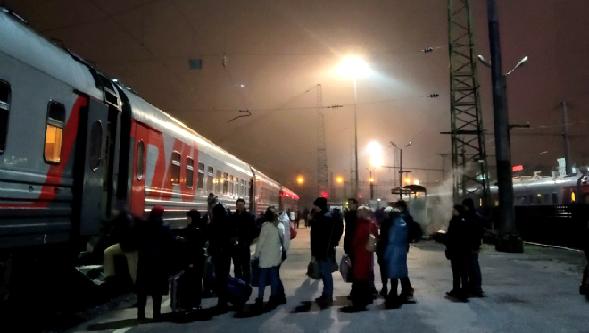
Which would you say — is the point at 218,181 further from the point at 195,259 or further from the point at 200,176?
the point at 195,259

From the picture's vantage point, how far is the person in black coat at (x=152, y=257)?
283 inches

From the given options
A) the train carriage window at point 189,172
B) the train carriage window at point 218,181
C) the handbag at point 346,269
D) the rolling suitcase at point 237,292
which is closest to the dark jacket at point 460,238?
the handbag at point 346,269

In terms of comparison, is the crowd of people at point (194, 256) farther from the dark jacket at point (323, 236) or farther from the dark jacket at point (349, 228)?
the dark jacket at point (349, 228)

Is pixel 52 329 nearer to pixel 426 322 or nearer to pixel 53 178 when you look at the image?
pixel 53 178

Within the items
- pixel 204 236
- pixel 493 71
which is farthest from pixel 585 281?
pixel 493 71

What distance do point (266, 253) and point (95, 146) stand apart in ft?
10.1

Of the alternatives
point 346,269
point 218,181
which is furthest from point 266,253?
point 218,181

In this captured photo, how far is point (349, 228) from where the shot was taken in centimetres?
927

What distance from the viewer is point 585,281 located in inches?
348

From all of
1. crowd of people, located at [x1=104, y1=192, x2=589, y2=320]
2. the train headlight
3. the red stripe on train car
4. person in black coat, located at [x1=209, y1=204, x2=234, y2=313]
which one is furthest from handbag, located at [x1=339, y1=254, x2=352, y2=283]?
the train headlight

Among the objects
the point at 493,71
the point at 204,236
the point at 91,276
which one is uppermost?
the point at 493,71

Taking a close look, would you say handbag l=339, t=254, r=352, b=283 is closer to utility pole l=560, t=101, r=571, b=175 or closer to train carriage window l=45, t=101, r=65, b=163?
train carriage window l=45, t=101, r=65, b=163

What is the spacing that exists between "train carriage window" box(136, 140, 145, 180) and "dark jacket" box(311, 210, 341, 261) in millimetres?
3565

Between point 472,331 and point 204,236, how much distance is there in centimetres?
402
